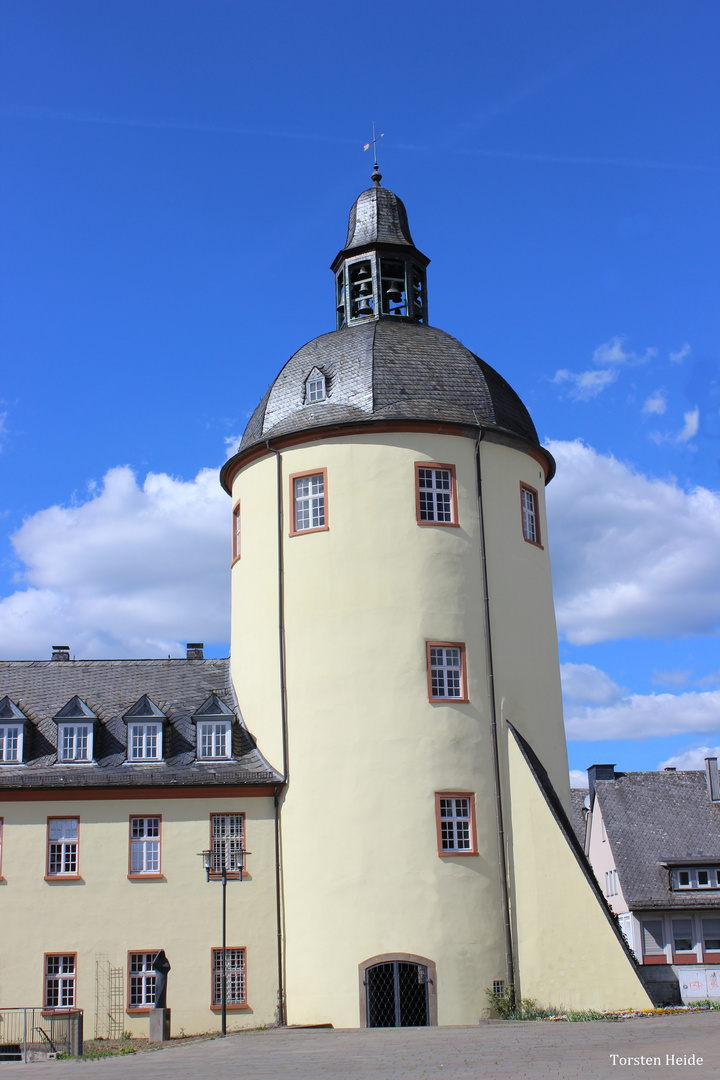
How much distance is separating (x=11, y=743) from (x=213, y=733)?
455cm

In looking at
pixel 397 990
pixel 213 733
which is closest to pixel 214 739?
pixel 213 733

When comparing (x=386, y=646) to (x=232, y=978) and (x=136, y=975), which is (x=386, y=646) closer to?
(x=232, y=978)

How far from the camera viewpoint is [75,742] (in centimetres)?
2588

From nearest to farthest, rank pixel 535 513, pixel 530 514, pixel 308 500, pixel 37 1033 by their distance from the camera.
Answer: pixel 37 1033 < pixel 308 500 < pixel 530 514 < pixel 535 513

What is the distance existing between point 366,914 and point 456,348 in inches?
529

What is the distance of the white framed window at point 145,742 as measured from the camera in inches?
1015

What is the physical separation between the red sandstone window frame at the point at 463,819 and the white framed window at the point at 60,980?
314 inches

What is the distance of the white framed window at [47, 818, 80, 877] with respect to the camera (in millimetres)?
24438

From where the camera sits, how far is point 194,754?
25891mm

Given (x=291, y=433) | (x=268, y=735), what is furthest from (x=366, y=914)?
(x=291, y=433)

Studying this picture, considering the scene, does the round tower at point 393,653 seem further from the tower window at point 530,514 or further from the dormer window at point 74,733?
the dormer window at point 74,733

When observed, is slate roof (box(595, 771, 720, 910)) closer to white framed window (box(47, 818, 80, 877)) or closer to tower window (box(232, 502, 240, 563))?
tower window (box(232, 502, 240, 563))

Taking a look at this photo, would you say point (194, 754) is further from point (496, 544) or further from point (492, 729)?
point (496, 544)

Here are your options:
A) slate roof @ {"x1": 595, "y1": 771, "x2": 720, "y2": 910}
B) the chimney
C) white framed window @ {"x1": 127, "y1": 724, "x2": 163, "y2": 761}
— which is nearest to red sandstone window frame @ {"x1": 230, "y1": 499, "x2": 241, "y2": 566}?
white framed window @ {"x1": 127, "y1": 724, "x2": 163, "y2": 761}
